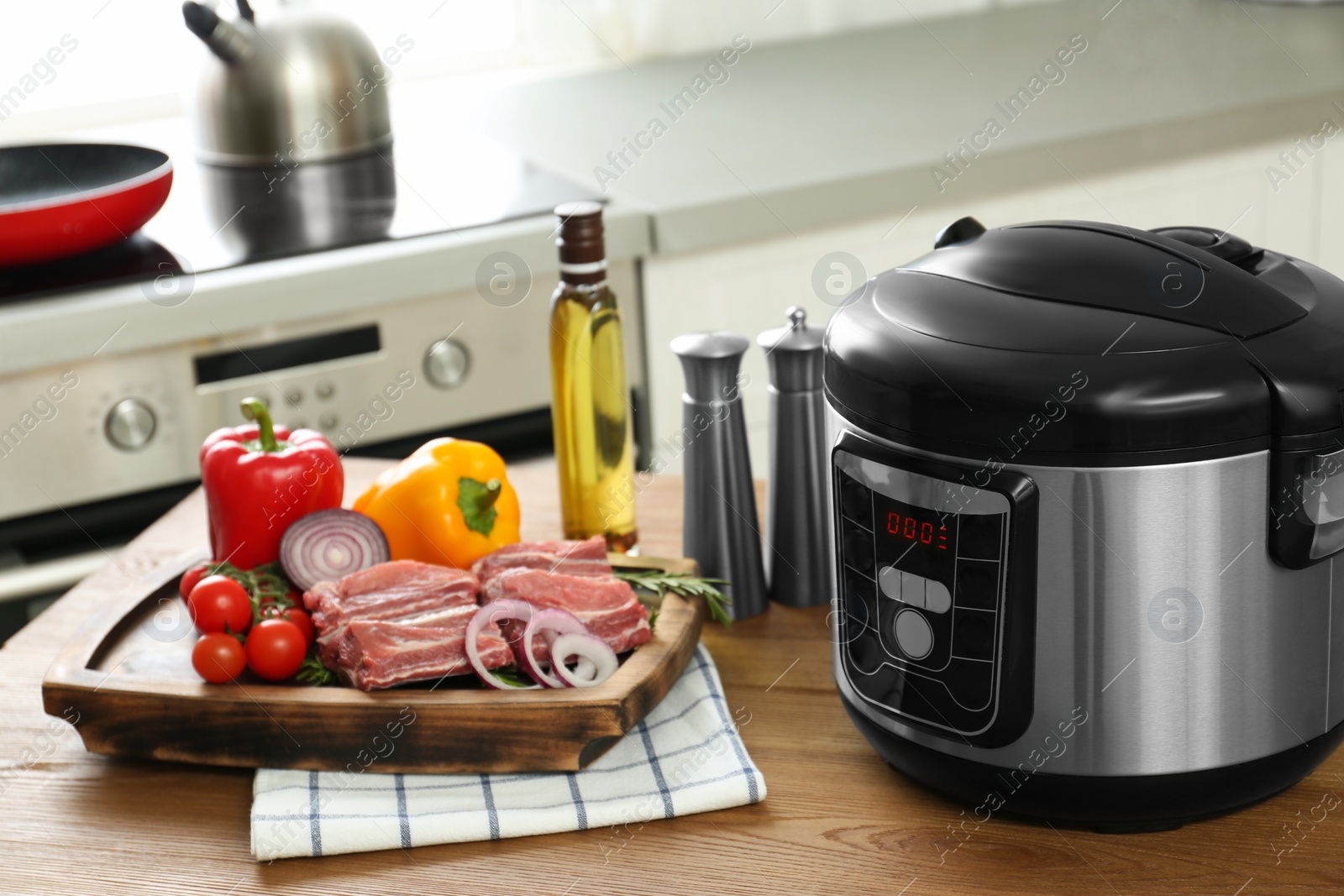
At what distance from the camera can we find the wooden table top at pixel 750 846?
74 centimetres

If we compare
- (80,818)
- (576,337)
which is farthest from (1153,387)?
(80,818)

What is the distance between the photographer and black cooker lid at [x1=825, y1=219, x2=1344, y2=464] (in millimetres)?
677

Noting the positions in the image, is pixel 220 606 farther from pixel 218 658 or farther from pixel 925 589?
pixel 925 589

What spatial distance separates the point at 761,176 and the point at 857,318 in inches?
42.1

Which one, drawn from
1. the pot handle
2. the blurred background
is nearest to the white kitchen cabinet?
the blurred background

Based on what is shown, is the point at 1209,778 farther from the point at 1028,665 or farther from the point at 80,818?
the point at 80,818

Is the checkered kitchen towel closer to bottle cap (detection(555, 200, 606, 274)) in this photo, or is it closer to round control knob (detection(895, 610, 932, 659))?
round control knob (detection(895, 610, 932, 659))

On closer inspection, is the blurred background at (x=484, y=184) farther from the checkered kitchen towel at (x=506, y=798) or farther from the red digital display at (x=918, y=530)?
the red digital display at (x=918, y=530)

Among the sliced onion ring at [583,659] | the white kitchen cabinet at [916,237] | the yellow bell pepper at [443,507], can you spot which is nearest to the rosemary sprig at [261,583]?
the yellow bell pepper at [443,507]

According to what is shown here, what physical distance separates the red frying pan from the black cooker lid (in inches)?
44.3

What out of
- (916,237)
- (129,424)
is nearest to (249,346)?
(129,424)

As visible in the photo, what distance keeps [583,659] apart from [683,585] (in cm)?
12

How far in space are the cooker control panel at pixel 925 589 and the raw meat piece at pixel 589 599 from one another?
0.57ft

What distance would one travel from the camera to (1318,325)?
711mm
